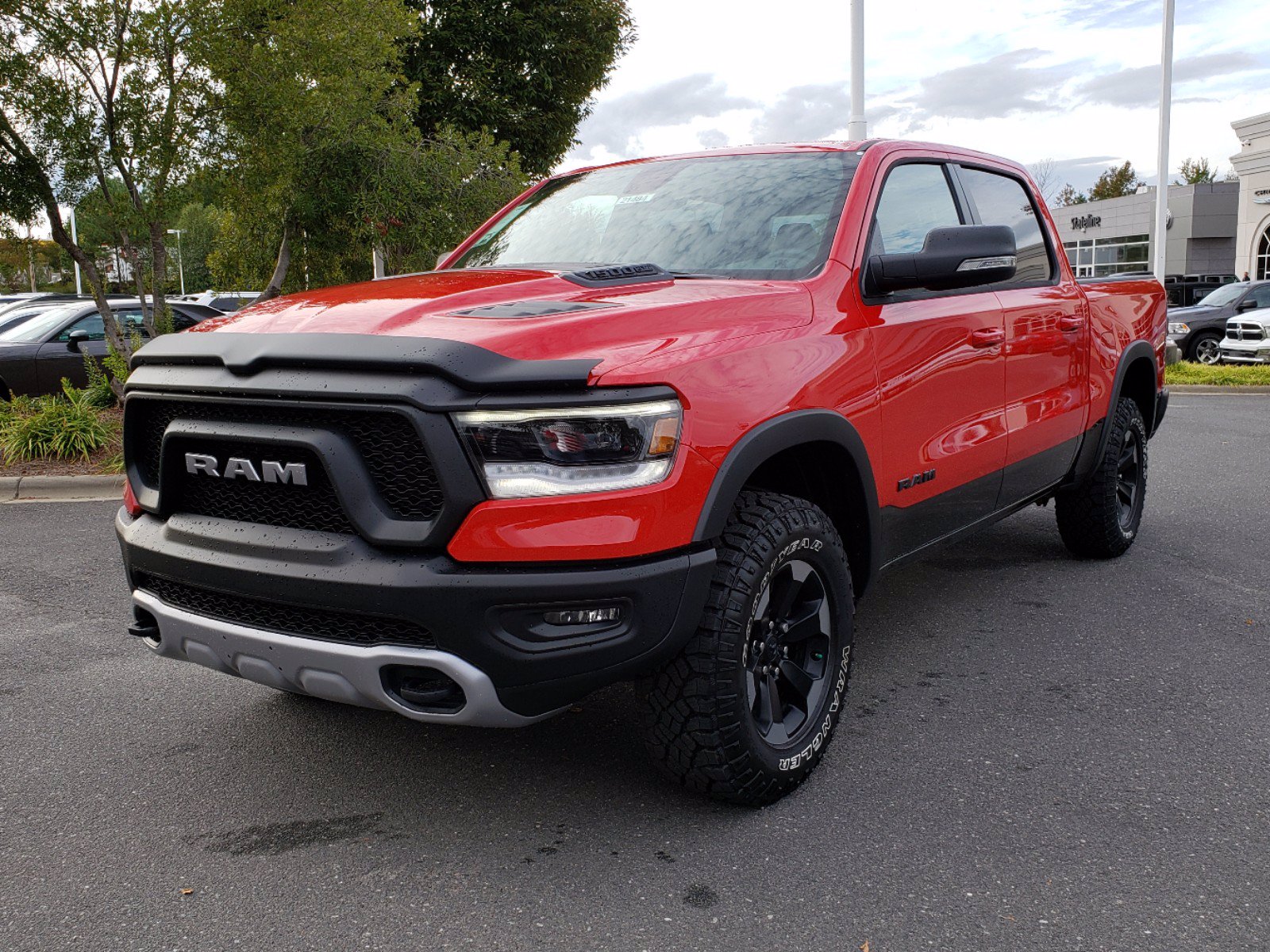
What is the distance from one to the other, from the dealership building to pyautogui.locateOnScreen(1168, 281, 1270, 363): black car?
13.9 metres

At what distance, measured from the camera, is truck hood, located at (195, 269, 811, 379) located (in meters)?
2.65

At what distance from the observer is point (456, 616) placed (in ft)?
8.23

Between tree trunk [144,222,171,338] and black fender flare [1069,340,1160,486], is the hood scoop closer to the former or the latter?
black fender flare [1069,340,1160,486]

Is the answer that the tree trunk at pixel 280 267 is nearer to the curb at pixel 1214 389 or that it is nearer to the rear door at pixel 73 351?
the rear door at pixel 73 351

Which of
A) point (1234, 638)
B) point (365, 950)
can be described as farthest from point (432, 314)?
point (1234, 638)

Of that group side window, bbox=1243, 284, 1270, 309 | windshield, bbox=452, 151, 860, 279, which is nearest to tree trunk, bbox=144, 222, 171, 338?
windshield, bbox=452, 151, 860, 279

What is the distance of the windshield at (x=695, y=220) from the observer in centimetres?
364

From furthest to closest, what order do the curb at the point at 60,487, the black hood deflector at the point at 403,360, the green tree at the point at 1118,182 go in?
the green tree at the point at 1118,182 → the curb at the point at 60,487 → the black hood deflector at the point at 403,360

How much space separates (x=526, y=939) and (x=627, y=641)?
69cm

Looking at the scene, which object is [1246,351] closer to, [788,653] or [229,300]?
[229,300]

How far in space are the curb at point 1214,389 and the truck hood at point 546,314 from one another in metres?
14.5

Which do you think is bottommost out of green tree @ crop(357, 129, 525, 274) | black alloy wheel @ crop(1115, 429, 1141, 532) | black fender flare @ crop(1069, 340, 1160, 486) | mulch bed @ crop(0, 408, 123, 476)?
mulch bed @ crop(0, 408, 123, 476)

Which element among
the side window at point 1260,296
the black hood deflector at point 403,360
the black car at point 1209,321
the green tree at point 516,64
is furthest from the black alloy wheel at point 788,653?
the side window at point 1260,296

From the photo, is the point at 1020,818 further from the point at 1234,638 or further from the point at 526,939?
the point at 1234,638
